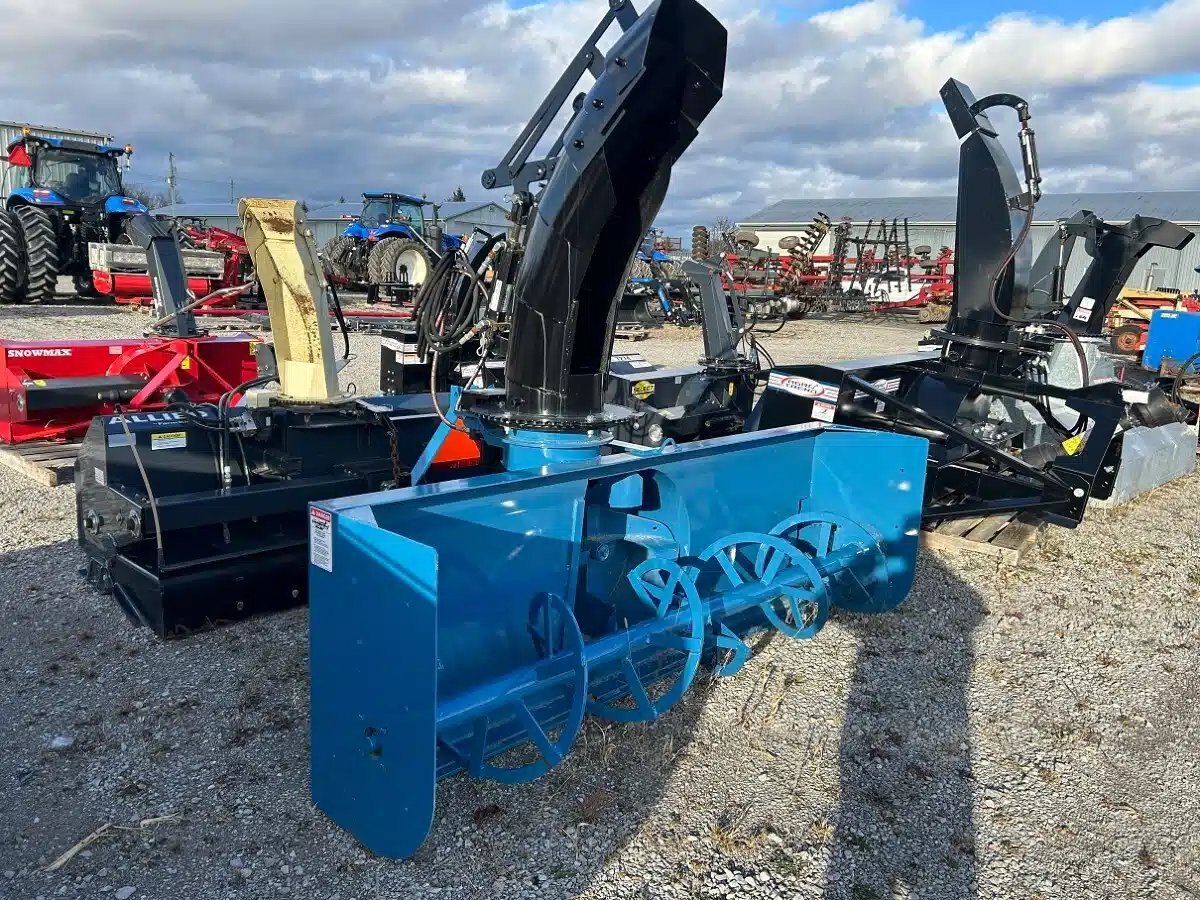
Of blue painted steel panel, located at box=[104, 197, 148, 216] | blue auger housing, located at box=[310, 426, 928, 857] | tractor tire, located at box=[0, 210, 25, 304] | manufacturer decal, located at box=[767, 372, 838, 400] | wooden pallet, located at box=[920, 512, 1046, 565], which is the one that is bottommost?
wooden pallet, located at box=[920, 512, 1046, 565]

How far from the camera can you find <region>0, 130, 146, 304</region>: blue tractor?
45.1 feet

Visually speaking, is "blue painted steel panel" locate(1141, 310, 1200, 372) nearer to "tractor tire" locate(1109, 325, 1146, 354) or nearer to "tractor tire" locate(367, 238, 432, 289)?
"tractor tire" locate(1109, 325, 1146, 354)

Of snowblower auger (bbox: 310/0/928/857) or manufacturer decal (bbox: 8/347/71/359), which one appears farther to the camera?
manufacturer decal (bbox: 8/347/71/359)

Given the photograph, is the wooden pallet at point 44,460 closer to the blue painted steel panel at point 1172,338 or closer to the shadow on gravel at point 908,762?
the shadow on gravel at point 908,762

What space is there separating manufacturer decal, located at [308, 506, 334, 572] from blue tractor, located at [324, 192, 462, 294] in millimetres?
13347

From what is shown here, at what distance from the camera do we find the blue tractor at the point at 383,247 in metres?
16.6

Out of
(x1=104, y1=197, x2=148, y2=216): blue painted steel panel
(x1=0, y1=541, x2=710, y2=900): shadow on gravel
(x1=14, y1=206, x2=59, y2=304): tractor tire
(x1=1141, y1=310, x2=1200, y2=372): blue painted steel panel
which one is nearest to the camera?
(x1=0, y1=541, x2=710, y2=900): shadow on gravel

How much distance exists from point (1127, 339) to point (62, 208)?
17654mm

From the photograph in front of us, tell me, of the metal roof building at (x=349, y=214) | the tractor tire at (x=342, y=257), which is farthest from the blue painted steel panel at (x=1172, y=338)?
the metal roof building at (x=349, y=214)

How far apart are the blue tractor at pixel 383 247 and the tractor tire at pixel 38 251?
471 centimetres

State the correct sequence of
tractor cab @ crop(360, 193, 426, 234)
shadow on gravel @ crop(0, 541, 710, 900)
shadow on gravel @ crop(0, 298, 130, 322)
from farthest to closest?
1. tractor cab @ crop(360, 193, 426, 234)
2. shadow on gravel @ crop(0, 298, 130, 322)
3. shadow on gravel @ crop(0, 541, 710, 900)

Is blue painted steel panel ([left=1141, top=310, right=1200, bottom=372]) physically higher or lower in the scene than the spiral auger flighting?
higher

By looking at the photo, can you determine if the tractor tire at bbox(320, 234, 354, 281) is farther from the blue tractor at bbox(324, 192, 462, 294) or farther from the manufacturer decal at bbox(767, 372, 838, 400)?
the manufacturer decal at bbox(767, 372, 838, 400)

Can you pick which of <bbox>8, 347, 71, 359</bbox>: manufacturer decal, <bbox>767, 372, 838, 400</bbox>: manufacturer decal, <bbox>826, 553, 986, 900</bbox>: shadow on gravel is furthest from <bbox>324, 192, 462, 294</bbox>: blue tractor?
<bbox>826, 553, 986, 900</bbox>: shadow on gravel
